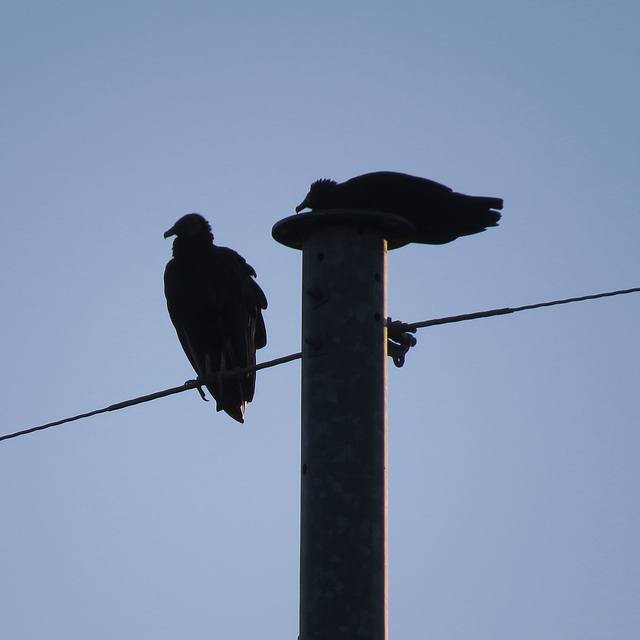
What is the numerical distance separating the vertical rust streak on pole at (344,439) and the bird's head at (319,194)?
0.35ft

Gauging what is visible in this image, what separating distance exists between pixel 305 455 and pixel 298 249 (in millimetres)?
648

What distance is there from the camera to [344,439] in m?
2.24

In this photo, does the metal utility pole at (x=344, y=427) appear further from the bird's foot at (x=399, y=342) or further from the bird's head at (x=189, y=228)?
the bird's head at (x=189, y=228)

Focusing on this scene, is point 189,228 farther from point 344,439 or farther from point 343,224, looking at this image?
point 344,439

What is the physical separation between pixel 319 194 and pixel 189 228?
4.16 m

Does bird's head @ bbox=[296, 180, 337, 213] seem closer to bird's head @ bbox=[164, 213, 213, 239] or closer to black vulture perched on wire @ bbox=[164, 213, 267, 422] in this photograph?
black vulture perched on wire @ bbox=[164, 213, 267, 422]

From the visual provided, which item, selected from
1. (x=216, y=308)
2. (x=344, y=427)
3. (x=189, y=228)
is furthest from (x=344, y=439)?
(x=189, y=228)

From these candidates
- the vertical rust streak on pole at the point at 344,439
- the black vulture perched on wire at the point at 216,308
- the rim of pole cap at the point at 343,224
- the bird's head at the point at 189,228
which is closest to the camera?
the vertical rust streak on pole at the point at 344,439

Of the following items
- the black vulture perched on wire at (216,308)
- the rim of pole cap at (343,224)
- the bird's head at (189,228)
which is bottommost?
the rim of pole cap at (343,224)

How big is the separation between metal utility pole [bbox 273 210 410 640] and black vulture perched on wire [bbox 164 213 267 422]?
12.1 feet

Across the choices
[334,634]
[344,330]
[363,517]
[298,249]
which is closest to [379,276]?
[344,330]

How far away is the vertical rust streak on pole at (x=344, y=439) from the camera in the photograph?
2.13 meters

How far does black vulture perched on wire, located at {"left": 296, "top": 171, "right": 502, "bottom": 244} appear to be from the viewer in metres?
2.54

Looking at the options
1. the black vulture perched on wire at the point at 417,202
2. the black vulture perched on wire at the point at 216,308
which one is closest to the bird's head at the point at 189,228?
the black vulture perched on wire at the point at 216,308
